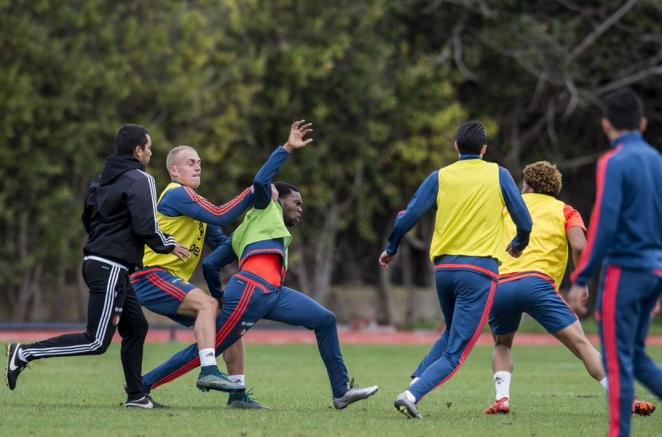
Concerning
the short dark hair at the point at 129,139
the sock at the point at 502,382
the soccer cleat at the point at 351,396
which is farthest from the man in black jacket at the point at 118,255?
the sock at the point at 502,382

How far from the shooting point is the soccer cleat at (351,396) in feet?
32.8

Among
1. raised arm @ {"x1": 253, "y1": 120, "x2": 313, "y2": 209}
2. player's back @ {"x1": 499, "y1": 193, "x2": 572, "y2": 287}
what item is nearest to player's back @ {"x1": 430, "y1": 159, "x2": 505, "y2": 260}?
player's back @ {"x1": 499, "y1": 193, "x2": 572, "y2": 287}

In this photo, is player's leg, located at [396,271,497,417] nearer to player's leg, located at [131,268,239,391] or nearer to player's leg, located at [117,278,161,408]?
player's leg, located at [131,268,239,391]

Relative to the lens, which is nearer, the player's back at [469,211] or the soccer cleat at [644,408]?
the player's back at [469,211]

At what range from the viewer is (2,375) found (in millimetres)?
13906

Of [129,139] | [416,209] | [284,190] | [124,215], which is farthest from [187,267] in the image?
[416,209]

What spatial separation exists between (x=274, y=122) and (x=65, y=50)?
16.2 feet

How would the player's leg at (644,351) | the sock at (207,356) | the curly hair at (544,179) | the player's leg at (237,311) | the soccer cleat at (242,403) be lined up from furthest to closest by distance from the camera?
1. the curly hair at (544,179)
2. the soccer cleat at (242,403)
3. the player's leg at (237,311)
4. the sock at (207,356)
5. the player's leg at (644,351)

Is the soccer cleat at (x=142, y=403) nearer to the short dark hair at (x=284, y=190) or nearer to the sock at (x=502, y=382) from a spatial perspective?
the short dark hair at (x=284, y=190)

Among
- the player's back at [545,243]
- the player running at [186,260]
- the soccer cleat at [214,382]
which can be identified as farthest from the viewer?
the player's back at [545,243]

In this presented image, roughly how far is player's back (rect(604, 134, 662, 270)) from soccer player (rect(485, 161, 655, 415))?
272cm

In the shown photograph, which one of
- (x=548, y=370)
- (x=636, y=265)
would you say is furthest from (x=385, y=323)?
(x=636, y=265)

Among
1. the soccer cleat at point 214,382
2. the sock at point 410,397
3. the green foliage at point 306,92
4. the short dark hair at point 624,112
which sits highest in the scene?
the green foliage at point 306,92

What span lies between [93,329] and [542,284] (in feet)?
11.2
